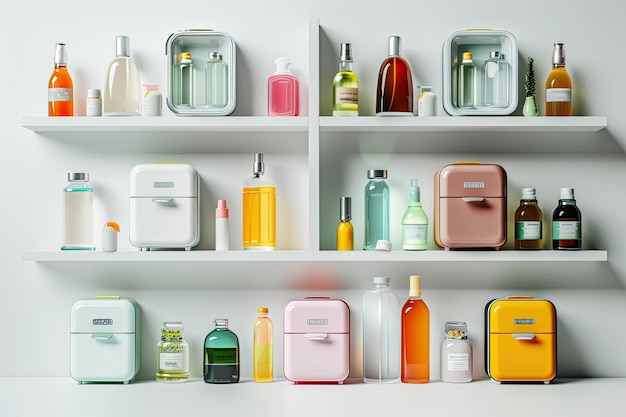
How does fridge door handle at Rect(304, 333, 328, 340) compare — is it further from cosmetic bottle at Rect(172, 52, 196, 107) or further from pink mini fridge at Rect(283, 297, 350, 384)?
cosmetic bottle at Rect(172, 52, 196, 107)

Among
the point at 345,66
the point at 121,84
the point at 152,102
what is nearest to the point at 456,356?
the point at 345,66

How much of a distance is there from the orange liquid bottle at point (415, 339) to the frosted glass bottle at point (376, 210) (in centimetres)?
15

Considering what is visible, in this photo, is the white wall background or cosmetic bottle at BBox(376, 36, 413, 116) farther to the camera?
the white wall background

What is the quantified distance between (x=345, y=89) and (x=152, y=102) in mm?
514

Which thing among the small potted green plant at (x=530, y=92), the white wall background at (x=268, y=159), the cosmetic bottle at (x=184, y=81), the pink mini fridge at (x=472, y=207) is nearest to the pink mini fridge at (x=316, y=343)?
the white wall background at (x=268, y=159)

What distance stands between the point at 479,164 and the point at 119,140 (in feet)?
3.25

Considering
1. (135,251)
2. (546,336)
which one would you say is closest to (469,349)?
(546,336)

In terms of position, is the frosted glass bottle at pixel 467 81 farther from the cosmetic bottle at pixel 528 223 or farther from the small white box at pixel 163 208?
the small white box at pixel 163 208

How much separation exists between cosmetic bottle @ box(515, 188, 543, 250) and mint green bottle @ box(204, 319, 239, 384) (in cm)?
81

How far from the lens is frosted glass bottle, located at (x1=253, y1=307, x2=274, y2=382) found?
197 centimetres

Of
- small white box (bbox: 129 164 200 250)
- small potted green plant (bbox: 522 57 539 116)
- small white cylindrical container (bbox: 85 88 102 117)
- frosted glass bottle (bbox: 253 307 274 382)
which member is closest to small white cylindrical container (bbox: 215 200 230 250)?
small white box (bbox: 129 164 200 250)

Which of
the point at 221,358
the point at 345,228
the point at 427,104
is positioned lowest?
the point at 221,358

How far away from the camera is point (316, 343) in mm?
1922

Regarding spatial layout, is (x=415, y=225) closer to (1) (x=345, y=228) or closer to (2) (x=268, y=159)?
(1) (x=345, y=228)
